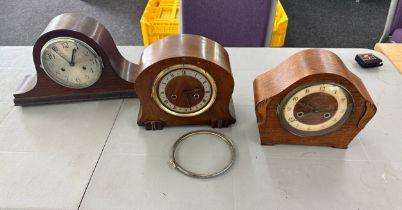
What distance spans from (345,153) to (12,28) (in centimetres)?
227

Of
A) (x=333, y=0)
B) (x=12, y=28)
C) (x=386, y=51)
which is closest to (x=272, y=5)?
(x=386, y=51)

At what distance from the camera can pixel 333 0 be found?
247 centimetres

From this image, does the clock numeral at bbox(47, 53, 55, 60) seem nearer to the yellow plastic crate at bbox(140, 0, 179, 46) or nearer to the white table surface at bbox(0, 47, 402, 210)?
the white table surface at bbox(0, 47, 402, 210)

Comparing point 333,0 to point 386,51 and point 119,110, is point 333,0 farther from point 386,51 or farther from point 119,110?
point 119,110

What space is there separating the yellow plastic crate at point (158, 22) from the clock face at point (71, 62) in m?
0.68

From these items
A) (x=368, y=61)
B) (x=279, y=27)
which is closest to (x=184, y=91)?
(x=368, y=61)

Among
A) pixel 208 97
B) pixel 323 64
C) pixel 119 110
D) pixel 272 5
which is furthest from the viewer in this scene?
pixel 272 5

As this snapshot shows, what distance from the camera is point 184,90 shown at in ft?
2.33

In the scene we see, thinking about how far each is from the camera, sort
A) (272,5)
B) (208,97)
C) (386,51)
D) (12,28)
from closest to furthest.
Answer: (208,97) → (386,51) → (272,5) → (12,28)

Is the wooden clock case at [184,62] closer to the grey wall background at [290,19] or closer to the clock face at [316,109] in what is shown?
the clock face at [316,109]

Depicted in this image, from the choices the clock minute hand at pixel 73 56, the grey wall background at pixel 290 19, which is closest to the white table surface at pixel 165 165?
the clock minute hand at pixel 73 56

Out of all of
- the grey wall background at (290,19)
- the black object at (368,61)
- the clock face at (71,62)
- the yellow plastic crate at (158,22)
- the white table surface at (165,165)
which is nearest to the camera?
the white table surface at (165,165)

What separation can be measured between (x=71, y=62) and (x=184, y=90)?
11.6 inches

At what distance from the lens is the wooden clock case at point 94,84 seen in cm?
76
